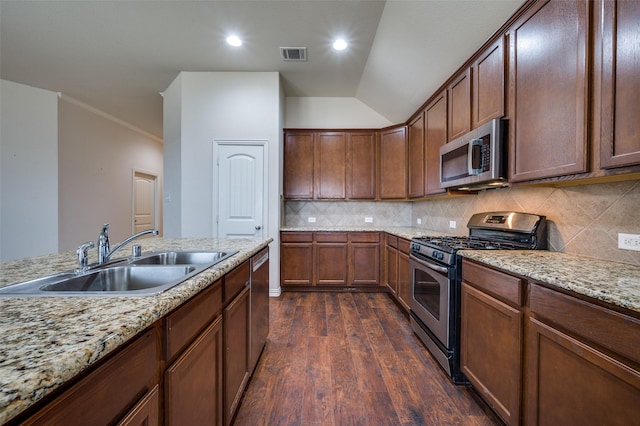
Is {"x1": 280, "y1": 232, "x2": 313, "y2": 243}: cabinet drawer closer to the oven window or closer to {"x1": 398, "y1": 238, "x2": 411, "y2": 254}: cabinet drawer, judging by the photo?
{"x1": 398, "y1": 238, "x2": 411, "y2": 254}: cabinet drawer

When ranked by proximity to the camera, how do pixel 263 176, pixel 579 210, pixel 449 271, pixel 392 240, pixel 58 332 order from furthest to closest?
pixel 263 176, pixel 392 240, pixel 449 271, pixel 579 210, pixel 58 332

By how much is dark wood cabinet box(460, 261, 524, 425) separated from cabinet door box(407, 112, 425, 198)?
179cm

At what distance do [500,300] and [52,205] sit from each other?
575cm

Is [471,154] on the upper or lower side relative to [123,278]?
upper

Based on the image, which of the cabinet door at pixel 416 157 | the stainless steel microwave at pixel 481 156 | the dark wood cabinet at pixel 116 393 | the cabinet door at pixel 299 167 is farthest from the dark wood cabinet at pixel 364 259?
the dark wood cabinet at pixel 116 393

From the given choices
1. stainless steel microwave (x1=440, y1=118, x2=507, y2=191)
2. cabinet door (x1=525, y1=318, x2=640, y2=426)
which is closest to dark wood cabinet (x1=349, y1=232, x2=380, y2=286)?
stainless steel microwave (x1=440, y1=118, x2=507, y2=191)

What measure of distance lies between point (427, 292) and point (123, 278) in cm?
208

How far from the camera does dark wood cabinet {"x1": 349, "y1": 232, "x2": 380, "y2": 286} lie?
3.68m

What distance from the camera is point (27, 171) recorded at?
381cm

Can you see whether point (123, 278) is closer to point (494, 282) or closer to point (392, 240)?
point (494, 282)

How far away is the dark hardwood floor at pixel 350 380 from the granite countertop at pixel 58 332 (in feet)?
3.72

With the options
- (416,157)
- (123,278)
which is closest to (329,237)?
(416,157)

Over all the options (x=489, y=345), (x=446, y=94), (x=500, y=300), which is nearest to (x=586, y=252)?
(x=500, y=300)

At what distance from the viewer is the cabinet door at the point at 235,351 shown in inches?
50.2
